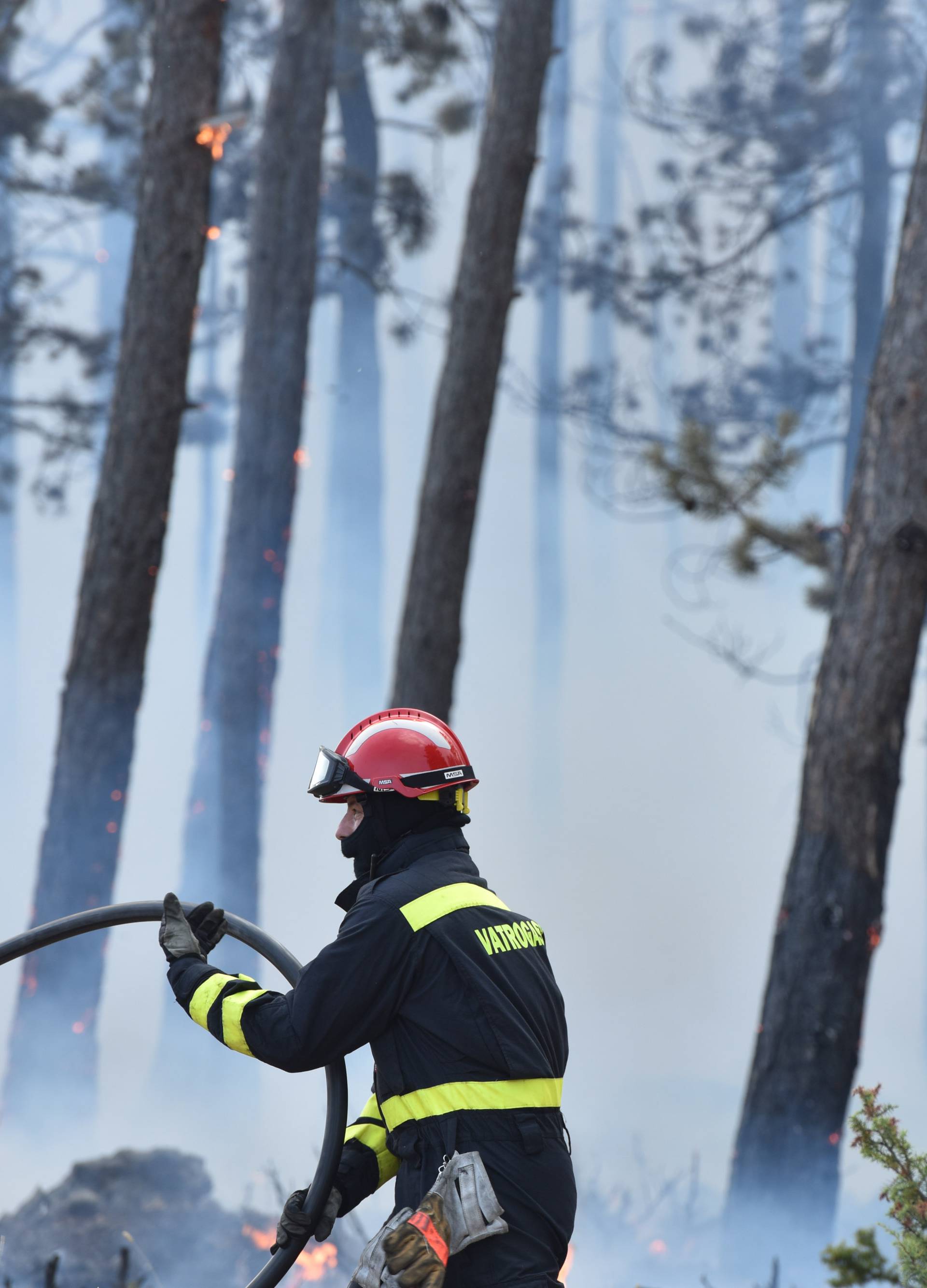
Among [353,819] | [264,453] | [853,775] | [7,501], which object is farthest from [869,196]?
Answer: [353,819]

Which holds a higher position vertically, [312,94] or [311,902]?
[312,94]

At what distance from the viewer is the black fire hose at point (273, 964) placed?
8.80ft

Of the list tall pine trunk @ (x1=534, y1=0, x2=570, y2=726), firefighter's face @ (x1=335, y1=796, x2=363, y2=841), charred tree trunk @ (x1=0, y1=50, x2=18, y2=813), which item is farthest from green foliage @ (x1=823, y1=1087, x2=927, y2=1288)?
charred tree trunk @ (x1=0, y1=50, x2=18, y2=813)

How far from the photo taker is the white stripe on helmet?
8.94 ft

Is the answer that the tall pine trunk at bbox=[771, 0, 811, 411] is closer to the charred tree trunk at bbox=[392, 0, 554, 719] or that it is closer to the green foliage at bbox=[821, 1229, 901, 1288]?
the charred tree trunk at bbox=[392, 0, 554, 719]

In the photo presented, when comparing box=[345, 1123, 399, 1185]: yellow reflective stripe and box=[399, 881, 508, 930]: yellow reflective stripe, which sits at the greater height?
box=[399, 881, 508, 930]: yellow reflective stripe

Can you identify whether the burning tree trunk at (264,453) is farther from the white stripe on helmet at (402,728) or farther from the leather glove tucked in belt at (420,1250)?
the leather glove tucked in belt at (420,1250)

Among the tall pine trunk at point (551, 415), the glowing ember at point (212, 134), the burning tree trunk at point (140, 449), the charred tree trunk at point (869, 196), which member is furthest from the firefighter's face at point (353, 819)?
the charred tree trunk at point (869, 196)

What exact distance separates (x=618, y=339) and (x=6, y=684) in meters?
6.68

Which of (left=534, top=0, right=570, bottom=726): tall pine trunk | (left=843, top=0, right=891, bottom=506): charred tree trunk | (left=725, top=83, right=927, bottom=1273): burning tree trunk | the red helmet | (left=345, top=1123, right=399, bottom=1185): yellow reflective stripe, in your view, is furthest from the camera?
(left=534, top=0, right=570, bottom=726): tall pine trunk

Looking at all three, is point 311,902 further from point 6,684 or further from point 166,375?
point 166,375

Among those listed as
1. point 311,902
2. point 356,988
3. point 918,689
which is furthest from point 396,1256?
point 918,689

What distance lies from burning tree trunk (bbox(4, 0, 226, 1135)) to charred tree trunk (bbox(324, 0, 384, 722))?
5.44m

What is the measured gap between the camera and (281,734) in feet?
38.0
